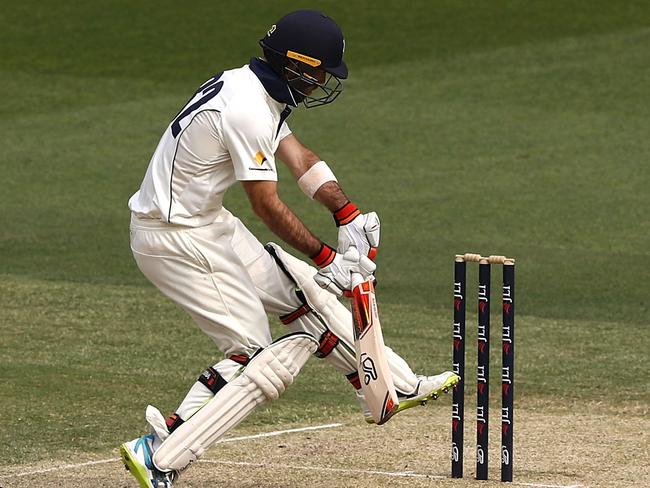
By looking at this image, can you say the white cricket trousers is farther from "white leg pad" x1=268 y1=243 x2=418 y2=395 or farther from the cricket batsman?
"white leg pad" x1=268 y1=243 x2=418 y2=395

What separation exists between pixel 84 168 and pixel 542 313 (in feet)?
24.8

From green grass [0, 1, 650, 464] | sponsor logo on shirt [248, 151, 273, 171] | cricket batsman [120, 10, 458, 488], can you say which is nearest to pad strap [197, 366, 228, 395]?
cricket batsman [120, 10, 458, 488]

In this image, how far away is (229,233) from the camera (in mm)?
5961

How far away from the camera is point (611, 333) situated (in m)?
10.1

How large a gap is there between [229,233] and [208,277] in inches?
9.2

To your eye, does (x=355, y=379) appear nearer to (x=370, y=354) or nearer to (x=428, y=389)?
(x=428, y=389)

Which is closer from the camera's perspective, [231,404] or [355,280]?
[231,404]

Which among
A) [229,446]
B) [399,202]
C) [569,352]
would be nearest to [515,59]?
[399,202]

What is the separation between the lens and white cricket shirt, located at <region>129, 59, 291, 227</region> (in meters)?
5.63

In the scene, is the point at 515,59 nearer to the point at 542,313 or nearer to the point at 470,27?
the point at 470,27

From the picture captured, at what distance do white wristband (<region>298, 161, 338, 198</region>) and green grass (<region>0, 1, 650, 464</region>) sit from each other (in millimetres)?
1673

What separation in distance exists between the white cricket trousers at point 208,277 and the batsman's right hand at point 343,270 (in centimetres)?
27

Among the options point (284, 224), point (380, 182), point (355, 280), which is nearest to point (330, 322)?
point (355, 280)

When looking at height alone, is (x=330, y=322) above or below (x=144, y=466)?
above
